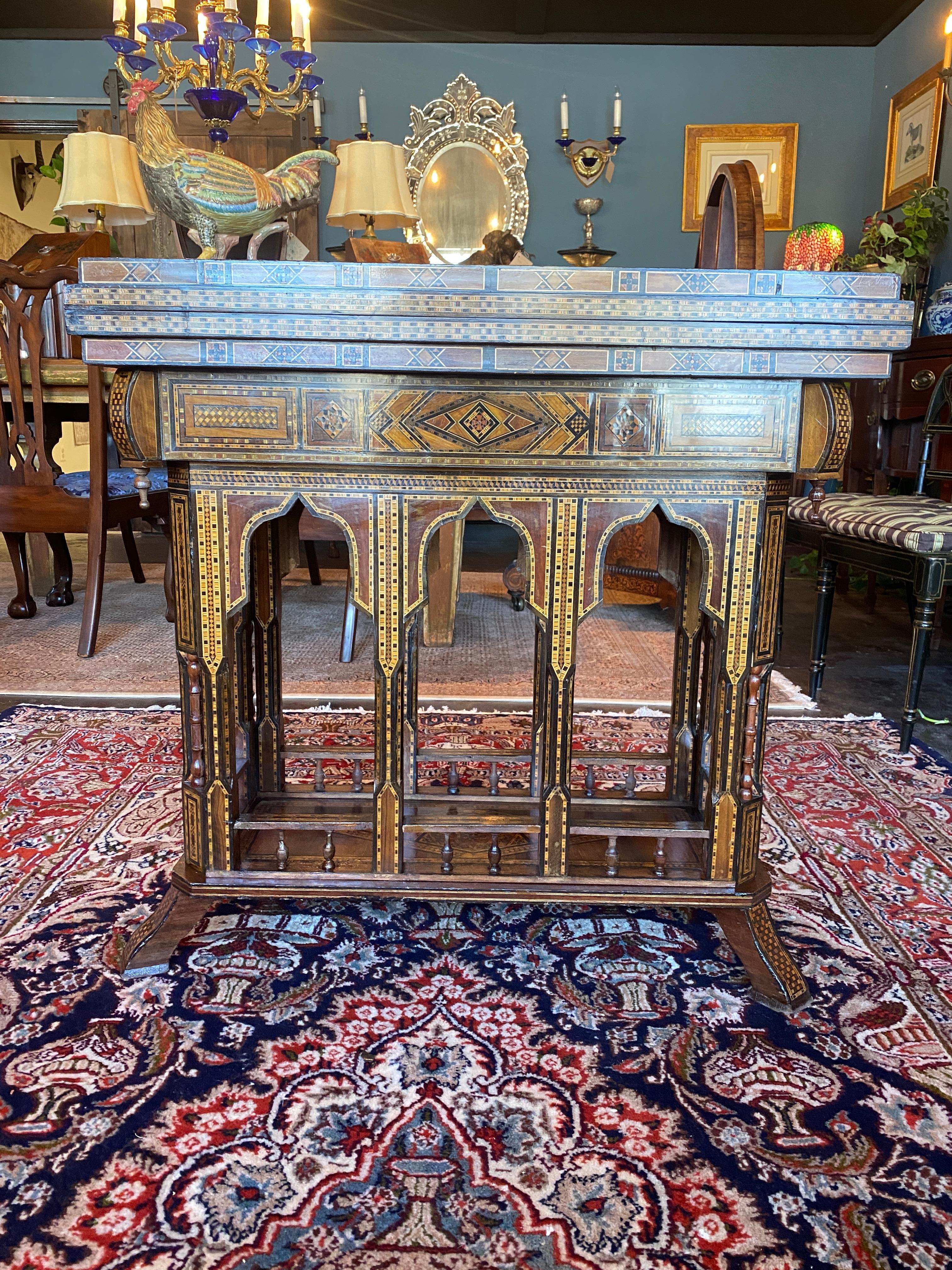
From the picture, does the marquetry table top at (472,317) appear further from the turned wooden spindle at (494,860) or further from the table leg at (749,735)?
the turned wooden spindle at (494,860)

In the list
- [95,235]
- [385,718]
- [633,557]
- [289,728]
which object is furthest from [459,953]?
[95,235]

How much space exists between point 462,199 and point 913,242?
10.5 ft

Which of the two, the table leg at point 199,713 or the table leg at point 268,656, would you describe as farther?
the table leg at point 268,656

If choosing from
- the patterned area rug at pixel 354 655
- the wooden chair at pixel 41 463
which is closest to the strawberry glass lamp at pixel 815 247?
the patterned area rug at pixel 354 655

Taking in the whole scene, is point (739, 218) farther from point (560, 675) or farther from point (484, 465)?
point (560, 675)

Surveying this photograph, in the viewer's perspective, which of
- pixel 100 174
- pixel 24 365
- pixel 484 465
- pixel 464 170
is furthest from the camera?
pixel 464 170

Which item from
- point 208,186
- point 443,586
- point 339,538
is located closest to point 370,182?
point 339,538

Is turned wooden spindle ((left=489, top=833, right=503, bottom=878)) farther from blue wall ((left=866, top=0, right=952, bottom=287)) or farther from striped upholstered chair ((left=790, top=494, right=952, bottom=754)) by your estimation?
blue wall ((left=866, top=0, right=952, bottom=287))

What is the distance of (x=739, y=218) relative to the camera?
1289 millimetres

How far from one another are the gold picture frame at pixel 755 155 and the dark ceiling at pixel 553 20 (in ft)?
1.78

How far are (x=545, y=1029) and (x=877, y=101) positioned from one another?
680 centimetres

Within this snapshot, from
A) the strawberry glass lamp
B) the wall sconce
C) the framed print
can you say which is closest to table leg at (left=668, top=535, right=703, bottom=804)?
the strawberry glass lamp

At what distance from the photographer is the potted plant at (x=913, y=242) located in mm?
4516

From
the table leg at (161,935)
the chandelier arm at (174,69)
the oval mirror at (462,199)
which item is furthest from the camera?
the oval mirror at (462,199)
